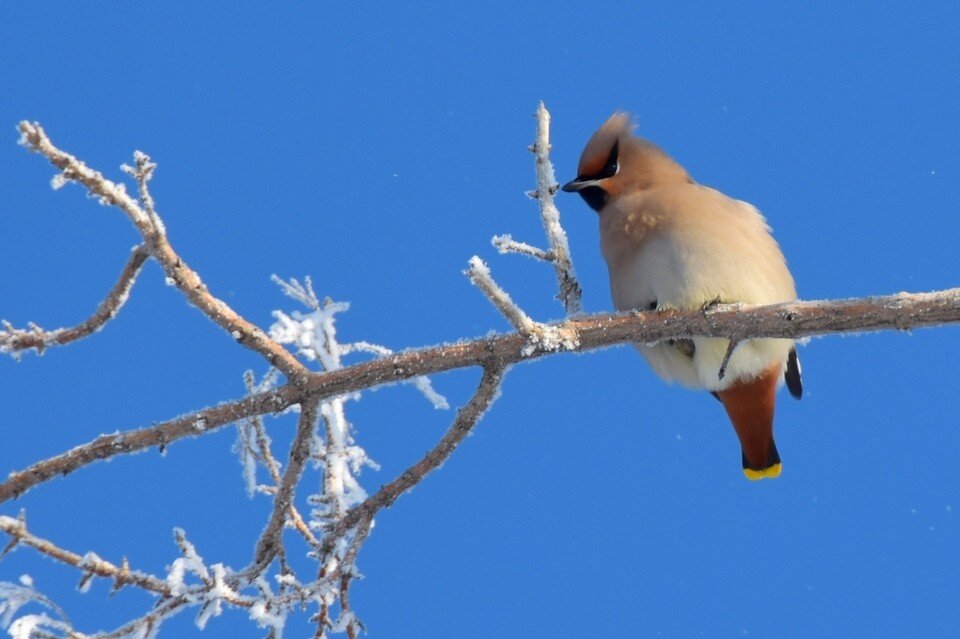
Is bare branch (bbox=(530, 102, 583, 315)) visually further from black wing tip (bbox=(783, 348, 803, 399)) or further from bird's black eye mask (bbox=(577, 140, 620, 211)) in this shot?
black wing tip (bbox=(783, 348, 803, 399))

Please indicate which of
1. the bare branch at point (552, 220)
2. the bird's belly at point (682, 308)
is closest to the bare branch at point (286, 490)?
the bare branch at point (552, 220)

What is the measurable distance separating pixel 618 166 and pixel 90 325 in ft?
6.15

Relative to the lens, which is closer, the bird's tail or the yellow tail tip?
the bird's tail

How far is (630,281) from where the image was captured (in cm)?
337

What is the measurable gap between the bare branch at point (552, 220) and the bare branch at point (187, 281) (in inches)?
36.9

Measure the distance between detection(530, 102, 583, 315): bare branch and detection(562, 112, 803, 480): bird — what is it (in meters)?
0.22

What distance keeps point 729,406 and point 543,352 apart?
50.9 inches

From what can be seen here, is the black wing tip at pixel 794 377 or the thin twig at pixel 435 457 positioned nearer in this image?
the thin twig at pixel 435 457

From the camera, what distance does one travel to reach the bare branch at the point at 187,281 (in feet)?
8.12

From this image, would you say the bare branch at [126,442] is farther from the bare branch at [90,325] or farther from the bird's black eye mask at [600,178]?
the bird's black eye mask at [600,178]

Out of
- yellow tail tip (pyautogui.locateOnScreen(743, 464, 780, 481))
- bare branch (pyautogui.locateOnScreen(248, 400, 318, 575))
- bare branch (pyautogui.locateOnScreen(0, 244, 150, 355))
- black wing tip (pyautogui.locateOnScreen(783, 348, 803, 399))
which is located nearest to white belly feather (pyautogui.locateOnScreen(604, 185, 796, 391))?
black wing tip (pyautogui.locateOnScreen(783, 348, 803, 399))

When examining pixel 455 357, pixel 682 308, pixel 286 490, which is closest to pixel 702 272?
pixel 682 308

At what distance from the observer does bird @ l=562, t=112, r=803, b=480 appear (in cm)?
322

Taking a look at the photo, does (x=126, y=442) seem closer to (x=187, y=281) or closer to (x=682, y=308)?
(x=187, y=281)
